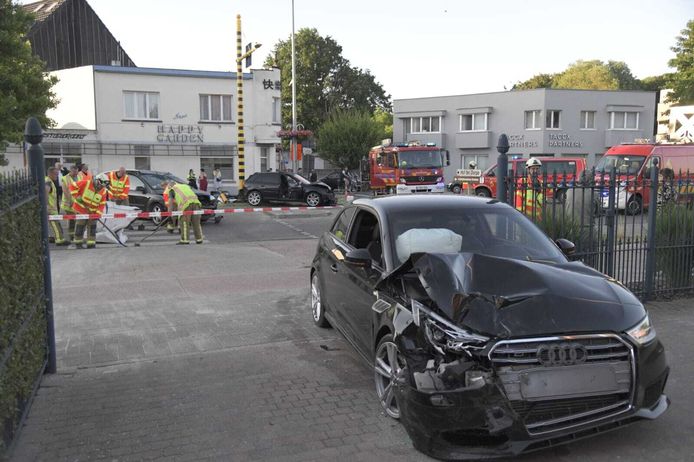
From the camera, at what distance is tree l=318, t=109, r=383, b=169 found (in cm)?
4647

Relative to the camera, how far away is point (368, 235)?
18.0ft

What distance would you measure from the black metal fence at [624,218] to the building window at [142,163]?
2715cm

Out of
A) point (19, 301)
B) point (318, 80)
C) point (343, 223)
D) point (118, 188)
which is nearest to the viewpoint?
point (19, 301)

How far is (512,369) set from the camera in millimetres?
3430

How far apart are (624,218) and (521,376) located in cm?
503

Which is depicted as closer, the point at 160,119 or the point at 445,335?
the point at 445,335

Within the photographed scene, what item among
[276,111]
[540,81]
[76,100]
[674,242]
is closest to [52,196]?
[674,242]

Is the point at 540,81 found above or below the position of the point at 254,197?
above

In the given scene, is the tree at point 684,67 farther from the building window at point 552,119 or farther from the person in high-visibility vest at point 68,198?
the person in high-visibility vest at point 68,198

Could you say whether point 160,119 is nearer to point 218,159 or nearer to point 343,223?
point 218,159

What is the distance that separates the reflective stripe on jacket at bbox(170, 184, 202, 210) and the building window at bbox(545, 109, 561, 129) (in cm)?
3521

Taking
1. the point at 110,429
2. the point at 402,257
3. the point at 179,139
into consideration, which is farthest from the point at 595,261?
the point at 179,139

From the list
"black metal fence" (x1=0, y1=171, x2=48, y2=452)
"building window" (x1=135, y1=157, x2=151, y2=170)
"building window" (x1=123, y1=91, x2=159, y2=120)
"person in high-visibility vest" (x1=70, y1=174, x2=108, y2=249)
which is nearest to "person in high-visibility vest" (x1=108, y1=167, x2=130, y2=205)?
"person in high-visibility vest" (x1=70, y1=174, x2=108, y2=249)

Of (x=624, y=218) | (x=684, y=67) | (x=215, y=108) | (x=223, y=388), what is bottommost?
(x=223, y=388)
